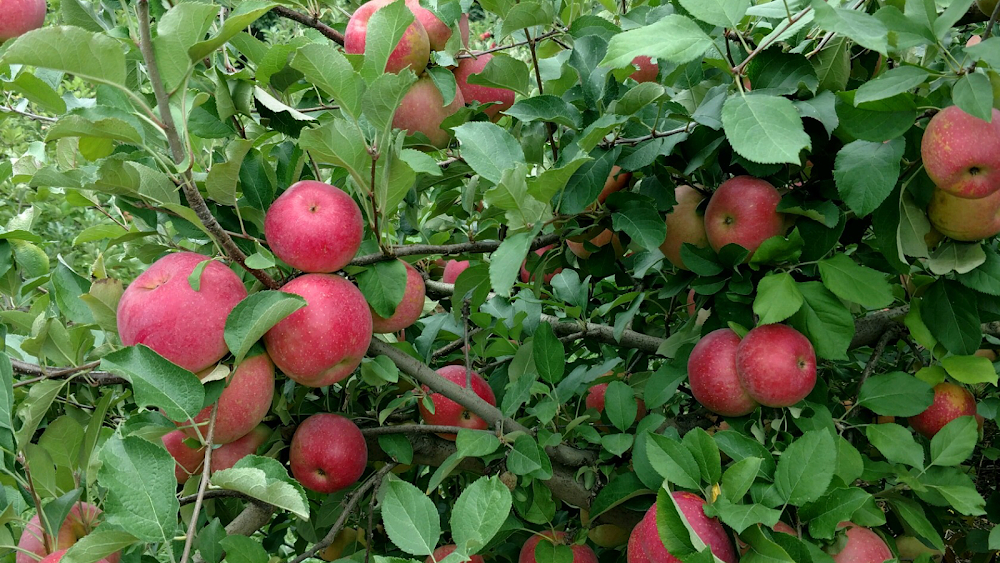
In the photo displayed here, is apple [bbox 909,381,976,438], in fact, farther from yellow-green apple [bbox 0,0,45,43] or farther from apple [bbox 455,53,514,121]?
yellow-green apple [bbox 0,0,45,43]

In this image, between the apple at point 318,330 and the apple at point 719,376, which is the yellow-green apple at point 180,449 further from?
the apple at point 719,376

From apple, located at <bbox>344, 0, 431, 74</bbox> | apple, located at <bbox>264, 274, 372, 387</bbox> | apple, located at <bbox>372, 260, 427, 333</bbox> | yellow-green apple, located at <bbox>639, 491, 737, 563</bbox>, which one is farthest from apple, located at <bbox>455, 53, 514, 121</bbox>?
yellow-green apple, located at <bbox>639, 491, 737, 563</bbox>

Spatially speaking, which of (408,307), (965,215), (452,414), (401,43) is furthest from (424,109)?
(965,215)

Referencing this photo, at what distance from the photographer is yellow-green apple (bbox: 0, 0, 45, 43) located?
3.78 feet

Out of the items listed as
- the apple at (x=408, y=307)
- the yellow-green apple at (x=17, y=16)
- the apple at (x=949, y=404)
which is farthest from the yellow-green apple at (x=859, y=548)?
the yellow-green apple at (x=17, y=16)

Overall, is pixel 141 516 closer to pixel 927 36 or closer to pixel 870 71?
pixel 927 36

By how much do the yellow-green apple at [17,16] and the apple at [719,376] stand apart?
1.19 m

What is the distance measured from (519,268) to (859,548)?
58 cm

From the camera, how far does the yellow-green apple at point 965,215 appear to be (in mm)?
925

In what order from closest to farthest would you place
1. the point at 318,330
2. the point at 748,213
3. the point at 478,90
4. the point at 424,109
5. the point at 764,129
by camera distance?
the point at 764,129 < the point at 318,330 < the point at 748,213 < the point at 424,109 < the point at 478,90

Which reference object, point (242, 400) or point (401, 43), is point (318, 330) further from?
point (401, 43)

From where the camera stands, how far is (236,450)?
45.0 inches

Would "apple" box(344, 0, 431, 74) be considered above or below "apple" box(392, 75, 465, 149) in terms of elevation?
above

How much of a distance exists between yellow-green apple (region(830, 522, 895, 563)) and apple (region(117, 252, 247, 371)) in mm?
834
